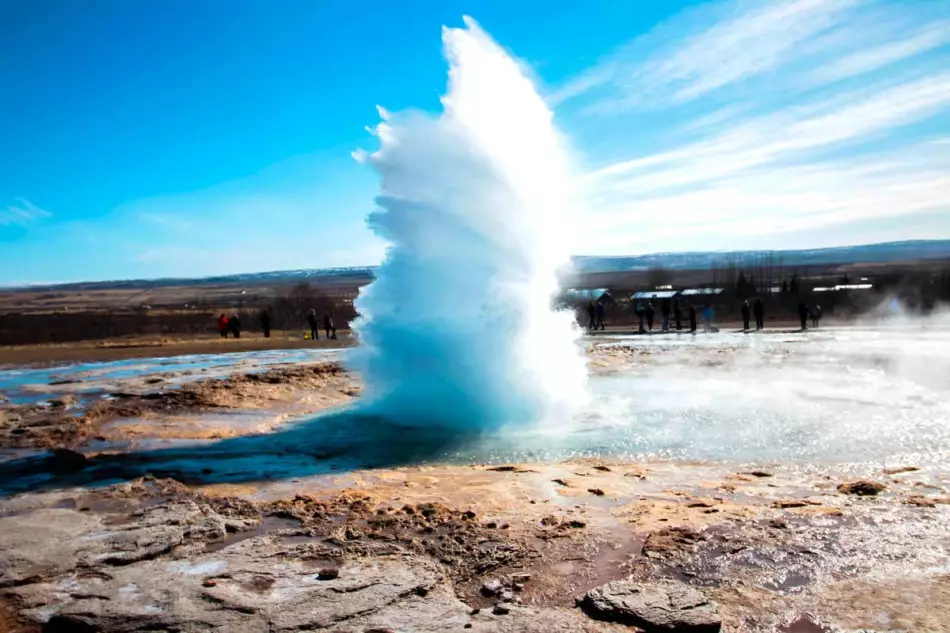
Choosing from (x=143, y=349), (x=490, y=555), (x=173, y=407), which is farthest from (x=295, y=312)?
(x=490, y=555)

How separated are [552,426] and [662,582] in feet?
17.2

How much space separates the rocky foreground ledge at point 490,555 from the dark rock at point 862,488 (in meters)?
0.03

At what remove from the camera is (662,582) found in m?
4.06

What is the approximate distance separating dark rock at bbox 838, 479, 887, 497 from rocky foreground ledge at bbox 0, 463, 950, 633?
0.09 feet

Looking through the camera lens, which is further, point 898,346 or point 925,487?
point 898,346

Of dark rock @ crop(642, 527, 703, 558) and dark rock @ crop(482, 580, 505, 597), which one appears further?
dark rock @ crop(642, 527, 703, 558)

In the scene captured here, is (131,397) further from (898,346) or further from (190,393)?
(898,346)

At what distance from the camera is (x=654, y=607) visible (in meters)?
3.71

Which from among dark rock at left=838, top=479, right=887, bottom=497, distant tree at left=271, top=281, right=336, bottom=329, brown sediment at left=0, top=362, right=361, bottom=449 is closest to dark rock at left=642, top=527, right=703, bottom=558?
dark rock at left=838, top=479, right=887, bottom=497

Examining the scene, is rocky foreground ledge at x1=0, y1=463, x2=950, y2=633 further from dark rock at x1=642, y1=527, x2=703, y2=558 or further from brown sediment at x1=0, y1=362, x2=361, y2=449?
brown sediment at x1=0, y1=362, x2=361, y2=449

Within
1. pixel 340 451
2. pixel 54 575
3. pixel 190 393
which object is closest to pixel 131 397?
pixel 190 393

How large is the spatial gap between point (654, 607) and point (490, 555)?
119 centimetres

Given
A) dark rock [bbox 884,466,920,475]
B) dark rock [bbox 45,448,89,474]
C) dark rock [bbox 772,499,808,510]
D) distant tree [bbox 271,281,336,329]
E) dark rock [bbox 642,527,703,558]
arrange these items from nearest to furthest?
dark rock [bbox 642,527,703,558] → dark rock [bbox 772,499,808,510] → dark rock [bbox 884,466,920,475] → dark rock [bbox 45,448,89,474] → distant tree [bbox 271,281,336,329]

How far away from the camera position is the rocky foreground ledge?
368 cm
